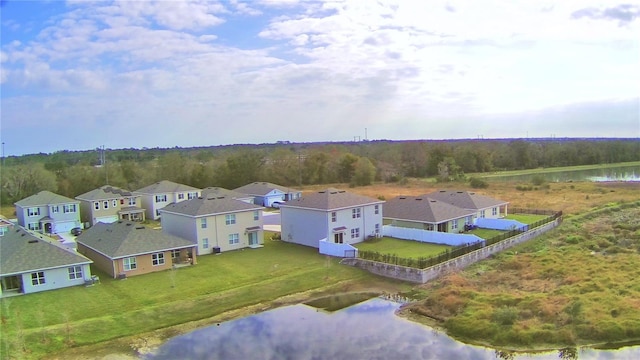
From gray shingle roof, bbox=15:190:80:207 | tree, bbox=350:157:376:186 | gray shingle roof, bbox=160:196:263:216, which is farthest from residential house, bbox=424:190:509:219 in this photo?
tree, bbox=350:157:376:186

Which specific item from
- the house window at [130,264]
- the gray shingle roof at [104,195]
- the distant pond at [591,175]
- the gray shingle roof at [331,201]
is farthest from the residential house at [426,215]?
the distant pond at [591,175]

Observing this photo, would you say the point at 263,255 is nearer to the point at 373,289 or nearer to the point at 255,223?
the point at 255,223

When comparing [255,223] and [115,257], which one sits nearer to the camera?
[115,257]

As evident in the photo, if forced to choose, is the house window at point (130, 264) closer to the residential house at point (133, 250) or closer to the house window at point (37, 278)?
the residential house at point (133, 250)

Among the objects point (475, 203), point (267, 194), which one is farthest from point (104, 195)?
point (475, 203)

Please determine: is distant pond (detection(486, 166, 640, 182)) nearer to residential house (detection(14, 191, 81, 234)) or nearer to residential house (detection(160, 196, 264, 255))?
residential house (detection(160, 196, 264, 255))

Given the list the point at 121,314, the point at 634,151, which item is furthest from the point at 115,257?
the point at 634,151
